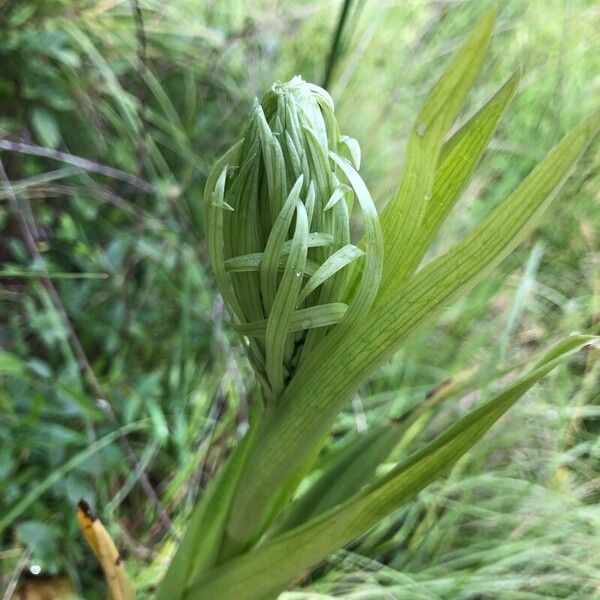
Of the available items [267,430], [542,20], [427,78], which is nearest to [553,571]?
[267,430]

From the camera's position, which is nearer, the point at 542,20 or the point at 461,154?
the point at 461,154

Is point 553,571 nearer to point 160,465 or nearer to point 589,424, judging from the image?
point 589,424

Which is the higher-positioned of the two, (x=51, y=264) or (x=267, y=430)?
(x=51, y=264)

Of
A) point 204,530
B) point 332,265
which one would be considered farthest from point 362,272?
point 204,530

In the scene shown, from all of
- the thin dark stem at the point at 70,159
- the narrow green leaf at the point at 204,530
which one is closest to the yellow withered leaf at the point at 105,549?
the narrow green leaf at the point at 204,530

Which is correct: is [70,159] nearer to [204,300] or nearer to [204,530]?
[204,300]

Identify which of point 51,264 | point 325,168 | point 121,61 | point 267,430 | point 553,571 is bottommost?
point 553,571

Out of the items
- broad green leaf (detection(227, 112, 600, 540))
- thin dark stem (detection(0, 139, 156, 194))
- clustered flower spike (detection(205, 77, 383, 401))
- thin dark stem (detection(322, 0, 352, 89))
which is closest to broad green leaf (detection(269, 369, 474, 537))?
broad green leaf (detection(227, 112, 600, 540))
